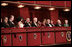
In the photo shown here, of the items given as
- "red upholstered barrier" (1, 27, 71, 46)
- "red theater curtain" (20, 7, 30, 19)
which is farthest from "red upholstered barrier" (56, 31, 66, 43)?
"red theater curtain" (20, 7, 30, 19)

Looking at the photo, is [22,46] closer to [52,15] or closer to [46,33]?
[46,33]

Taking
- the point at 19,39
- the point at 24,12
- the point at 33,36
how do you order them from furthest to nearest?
the point at 24,12
the point at 33,36
the point at 19,39

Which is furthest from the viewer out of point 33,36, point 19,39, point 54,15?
point 54,15

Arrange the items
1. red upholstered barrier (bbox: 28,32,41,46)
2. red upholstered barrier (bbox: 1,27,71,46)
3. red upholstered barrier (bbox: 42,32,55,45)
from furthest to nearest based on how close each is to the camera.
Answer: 1. red upholstered barrier (bbox: 42,32,55,45)
2. red upholstered barrier (bbox: 28,32,41,46)
3. red upholstered barrier (bbox: 1,27,71,46)

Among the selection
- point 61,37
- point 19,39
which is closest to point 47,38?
point 61,37

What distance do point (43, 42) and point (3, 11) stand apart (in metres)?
2.95

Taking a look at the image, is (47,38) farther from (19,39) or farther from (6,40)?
(6,40)

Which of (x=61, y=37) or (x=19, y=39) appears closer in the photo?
(x=19, y=39)

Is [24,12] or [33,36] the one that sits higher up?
[24,12]

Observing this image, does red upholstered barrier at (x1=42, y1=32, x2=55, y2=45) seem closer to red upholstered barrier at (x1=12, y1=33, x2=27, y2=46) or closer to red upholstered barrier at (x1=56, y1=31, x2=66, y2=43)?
red upholstered barrier at (x1=56, y1=31, x2=66, y2=43)

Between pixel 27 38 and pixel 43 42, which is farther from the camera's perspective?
pixel 43 42

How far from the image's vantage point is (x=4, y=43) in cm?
781

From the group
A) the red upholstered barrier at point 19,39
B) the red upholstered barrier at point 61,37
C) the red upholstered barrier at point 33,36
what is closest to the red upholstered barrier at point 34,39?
the red upholstered barrier at point 33,36

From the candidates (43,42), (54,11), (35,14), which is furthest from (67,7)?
(43,42)
